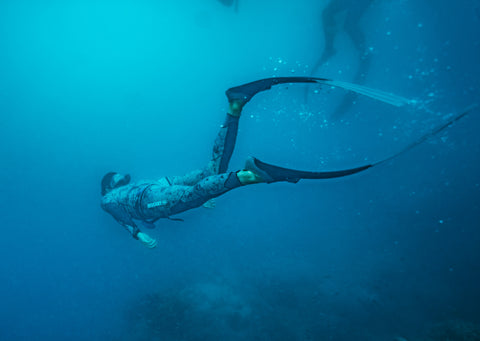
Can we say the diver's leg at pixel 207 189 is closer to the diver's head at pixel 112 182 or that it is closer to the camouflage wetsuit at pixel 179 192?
the camouflage wetsuit at pixel 179 192

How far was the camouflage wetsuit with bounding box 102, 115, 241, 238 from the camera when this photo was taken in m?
2.81

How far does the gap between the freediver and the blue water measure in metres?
4.61

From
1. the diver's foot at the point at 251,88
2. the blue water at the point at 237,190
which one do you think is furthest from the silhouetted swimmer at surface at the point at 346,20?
the diver's foot at the point at 251,88

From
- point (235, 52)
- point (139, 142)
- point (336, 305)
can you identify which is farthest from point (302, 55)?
point (336, 305)

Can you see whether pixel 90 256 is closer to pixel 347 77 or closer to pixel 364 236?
pixel 364 236

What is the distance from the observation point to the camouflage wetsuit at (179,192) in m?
2.81

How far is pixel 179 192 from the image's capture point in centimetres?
338

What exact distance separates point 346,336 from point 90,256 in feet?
54.3

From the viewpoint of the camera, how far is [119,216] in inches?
166

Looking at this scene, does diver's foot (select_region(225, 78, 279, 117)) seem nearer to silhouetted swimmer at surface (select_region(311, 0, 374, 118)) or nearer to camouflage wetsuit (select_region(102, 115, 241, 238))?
camouflage wetsuit (select_region(102, 115, 241, 238))

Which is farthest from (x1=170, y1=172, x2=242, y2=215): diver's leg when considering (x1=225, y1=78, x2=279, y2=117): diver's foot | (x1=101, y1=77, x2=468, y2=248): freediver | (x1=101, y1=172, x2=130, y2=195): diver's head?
(x1=101, y1=172, x2=130, y2=195): diver's head

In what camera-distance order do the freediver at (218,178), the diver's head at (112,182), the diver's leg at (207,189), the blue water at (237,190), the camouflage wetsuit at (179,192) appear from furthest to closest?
1. the blue water at (237,190)
2. the diver's head at (112,182)
3. the camouflage wetsuit at (179,192)
4. the diver's leg at (207,189)
5. the freediver at (218,178)

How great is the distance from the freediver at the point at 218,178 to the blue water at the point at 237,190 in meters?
4.61

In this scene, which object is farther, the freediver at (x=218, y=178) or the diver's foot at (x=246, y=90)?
the diver's foot at (x=246, y=90)
